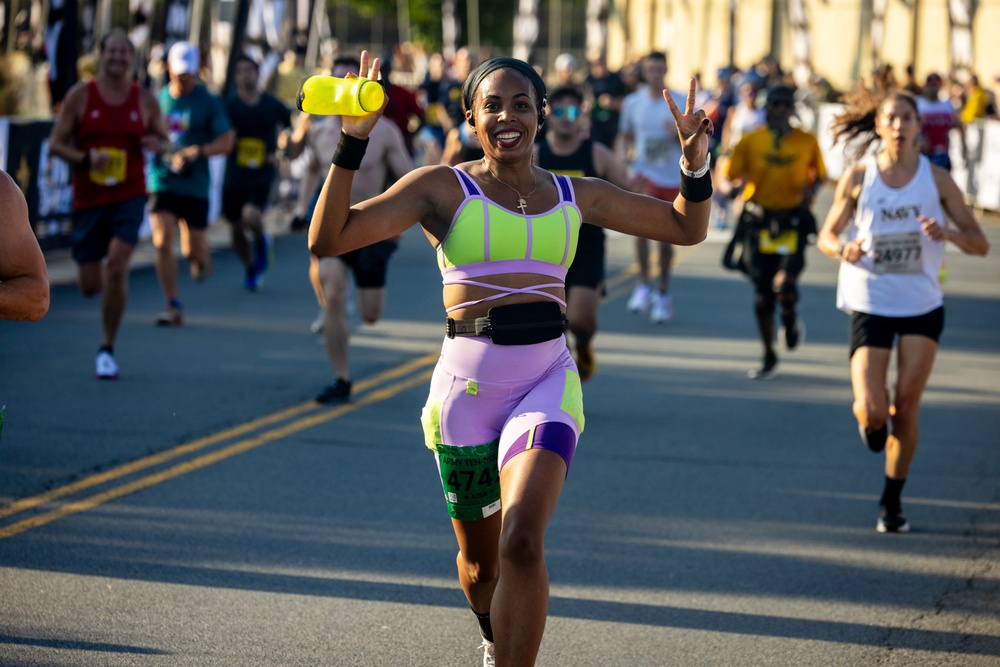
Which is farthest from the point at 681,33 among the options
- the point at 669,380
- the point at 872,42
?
the point at 669,380

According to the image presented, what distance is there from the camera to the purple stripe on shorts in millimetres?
4250

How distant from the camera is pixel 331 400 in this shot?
952 centimetres

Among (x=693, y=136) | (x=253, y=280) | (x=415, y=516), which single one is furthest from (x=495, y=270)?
(x=253, y=280)

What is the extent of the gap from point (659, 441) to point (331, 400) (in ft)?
7.25

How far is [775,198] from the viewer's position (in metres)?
11.1

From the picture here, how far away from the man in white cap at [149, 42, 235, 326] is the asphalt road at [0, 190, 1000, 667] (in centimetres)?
67

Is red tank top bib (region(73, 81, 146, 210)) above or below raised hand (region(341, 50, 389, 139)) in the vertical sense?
below

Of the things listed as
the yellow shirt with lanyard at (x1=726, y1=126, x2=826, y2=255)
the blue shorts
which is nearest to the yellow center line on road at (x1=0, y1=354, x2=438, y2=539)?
the blue shorts

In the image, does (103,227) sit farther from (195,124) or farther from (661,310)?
(661,310)

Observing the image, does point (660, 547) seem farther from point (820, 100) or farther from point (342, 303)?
point (820, 100)

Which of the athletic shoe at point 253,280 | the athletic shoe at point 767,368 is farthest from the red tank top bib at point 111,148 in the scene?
the athletic shoe at point 767,368

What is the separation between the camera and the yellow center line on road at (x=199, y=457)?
265 inches

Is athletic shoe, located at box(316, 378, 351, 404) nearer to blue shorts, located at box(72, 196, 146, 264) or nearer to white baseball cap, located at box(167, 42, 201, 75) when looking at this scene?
blue shorts, located at box(72, 196, 146, 264)

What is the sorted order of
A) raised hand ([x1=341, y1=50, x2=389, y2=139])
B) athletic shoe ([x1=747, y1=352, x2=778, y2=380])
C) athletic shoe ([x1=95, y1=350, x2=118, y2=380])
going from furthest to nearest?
athletic shoe ([x1=747, y1=352, x2=778, y2=380])
athletic shoe ([x1=95, y1=350, x2=118, y2=380])
raised hand ([x1=341, y1=50, x2=389, y2=139])
